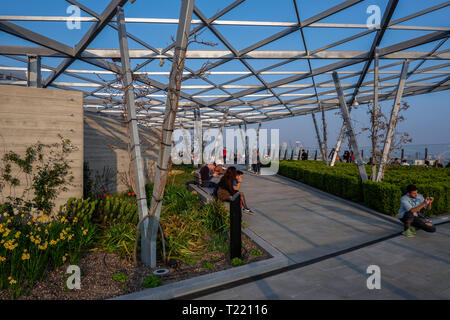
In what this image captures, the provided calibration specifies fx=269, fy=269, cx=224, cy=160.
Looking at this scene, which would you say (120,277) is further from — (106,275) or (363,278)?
(363,278)

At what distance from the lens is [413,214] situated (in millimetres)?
5973

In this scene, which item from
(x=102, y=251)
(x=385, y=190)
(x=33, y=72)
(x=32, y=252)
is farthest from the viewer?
(x=33, y=72)

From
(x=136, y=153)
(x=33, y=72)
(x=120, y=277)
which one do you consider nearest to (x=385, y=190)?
(x=136, y=153)

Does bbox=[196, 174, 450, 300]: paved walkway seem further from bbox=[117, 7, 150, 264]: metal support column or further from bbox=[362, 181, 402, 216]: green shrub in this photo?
bbox=[117, 7, 150, 264]: metal support column

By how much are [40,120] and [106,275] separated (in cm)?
442

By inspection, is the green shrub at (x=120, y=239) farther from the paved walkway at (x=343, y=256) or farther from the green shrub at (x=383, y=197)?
the green shrub at (x=383, y=197)

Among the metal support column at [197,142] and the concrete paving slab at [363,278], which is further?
the metal support column at [197,142]

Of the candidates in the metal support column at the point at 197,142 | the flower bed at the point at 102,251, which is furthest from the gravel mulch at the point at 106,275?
the metal support column at the point at 197,142

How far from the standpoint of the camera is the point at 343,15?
24.5 ft

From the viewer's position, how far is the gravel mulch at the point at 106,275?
3.44m

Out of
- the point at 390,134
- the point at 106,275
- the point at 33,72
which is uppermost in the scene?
the point at 33,72

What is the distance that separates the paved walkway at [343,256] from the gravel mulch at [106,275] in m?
0.73

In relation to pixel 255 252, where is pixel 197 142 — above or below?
above
